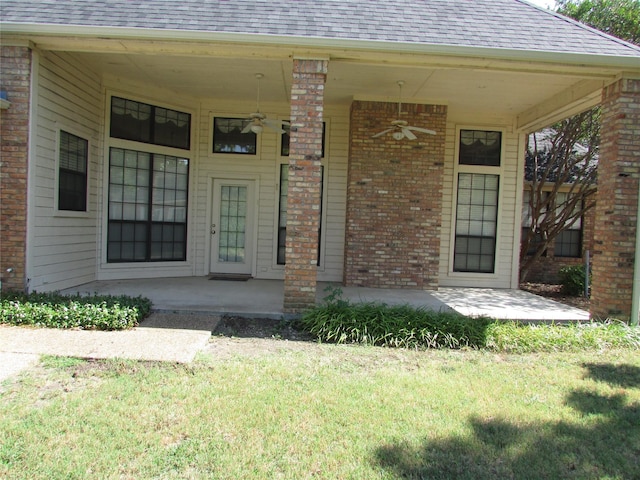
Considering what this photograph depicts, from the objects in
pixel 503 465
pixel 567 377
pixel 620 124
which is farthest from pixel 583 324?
pixel 503 465

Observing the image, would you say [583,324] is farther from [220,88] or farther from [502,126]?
[220,88]

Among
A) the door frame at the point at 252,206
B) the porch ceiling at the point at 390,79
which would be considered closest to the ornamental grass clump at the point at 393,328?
the porch ceiling at the point at 390,79

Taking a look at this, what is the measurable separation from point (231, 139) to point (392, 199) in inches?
141

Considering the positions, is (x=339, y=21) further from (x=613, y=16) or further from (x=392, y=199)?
(x=613, y=16)

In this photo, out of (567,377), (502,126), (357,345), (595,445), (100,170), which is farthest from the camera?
(502,126)

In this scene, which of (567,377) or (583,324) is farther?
(583,324)

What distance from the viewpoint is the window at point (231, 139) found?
362 inches

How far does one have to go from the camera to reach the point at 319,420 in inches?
124

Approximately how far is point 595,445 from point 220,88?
773cm

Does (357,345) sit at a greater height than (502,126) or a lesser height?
lesser

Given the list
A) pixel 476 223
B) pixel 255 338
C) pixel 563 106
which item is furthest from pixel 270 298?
pixel 563 106

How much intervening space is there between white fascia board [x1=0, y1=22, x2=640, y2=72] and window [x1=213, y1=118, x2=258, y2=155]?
11.8 ft

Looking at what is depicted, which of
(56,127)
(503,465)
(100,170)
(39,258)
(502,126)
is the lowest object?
(503,465)

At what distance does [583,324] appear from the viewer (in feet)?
19.4
